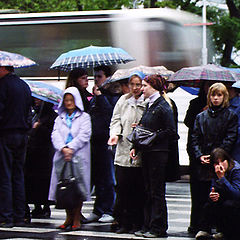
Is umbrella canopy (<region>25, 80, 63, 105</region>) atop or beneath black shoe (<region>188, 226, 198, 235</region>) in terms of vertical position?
atop

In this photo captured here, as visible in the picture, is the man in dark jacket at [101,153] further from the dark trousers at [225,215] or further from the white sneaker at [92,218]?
the dark trousers at [225,215]

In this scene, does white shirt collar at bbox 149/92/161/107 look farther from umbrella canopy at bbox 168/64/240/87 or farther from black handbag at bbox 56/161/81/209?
black handbag at bbox 56/161/81/209

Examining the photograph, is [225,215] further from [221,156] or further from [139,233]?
[139,233]

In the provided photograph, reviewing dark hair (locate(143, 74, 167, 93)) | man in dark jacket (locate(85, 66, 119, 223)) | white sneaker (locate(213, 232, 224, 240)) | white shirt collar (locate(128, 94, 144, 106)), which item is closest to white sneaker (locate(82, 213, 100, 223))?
man in dark jacket (locate(85, 66, 119, 223))

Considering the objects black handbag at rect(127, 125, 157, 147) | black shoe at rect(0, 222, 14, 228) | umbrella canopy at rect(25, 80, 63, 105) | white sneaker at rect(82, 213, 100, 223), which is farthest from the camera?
umbrella canopy at rect(25, 80, 63, 105)

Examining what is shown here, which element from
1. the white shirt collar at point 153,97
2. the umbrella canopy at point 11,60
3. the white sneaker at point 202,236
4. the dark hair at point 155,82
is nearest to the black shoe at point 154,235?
the white sneaker at point 202,236

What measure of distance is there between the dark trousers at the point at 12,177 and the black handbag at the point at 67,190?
655 mm

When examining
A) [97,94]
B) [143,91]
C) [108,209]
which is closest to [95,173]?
[108,209]

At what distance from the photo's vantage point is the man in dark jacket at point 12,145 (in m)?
7.87

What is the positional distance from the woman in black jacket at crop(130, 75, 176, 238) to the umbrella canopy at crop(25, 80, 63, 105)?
5.36ft

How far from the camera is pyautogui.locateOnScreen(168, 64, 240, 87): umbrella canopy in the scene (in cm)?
760

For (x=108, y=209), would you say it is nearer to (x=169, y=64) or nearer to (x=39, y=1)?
(x=169, y=64)

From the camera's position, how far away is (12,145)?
26.1 feet

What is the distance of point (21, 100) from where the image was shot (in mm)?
8023
